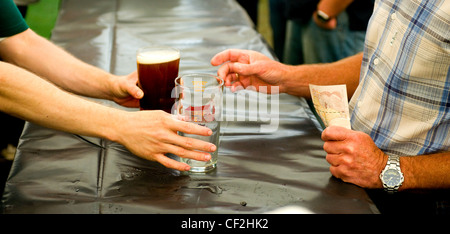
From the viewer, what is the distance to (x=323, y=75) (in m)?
1.49

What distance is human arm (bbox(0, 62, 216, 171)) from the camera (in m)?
0.98

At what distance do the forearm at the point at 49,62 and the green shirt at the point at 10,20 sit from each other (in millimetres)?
21

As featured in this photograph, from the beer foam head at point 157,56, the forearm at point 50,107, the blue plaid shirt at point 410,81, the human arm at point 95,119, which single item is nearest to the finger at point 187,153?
the human arm at point 95,119

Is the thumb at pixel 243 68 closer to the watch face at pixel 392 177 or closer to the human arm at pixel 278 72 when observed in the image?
the human arm at pixel 278 72

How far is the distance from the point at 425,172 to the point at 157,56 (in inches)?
29.1

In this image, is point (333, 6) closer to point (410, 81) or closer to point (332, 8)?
point (332, 8)

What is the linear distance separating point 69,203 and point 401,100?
32.6 inches

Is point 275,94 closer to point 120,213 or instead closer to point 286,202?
point 286,202

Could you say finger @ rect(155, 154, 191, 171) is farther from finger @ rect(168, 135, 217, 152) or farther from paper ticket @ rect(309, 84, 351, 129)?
paper ticket @ rect(309, 84, 351, 129)

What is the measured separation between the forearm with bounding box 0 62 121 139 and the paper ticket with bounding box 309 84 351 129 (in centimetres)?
52

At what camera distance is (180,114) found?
1.03m

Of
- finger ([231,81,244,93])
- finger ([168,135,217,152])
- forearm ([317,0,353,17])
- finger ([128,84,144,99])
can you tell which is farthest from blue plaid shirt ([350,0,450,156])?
forearm ([317,0,353,17])

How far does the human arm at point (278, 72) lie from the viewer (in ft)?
4.46

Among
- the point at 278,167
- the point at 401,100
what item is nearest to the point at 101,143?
the point at 278,167
